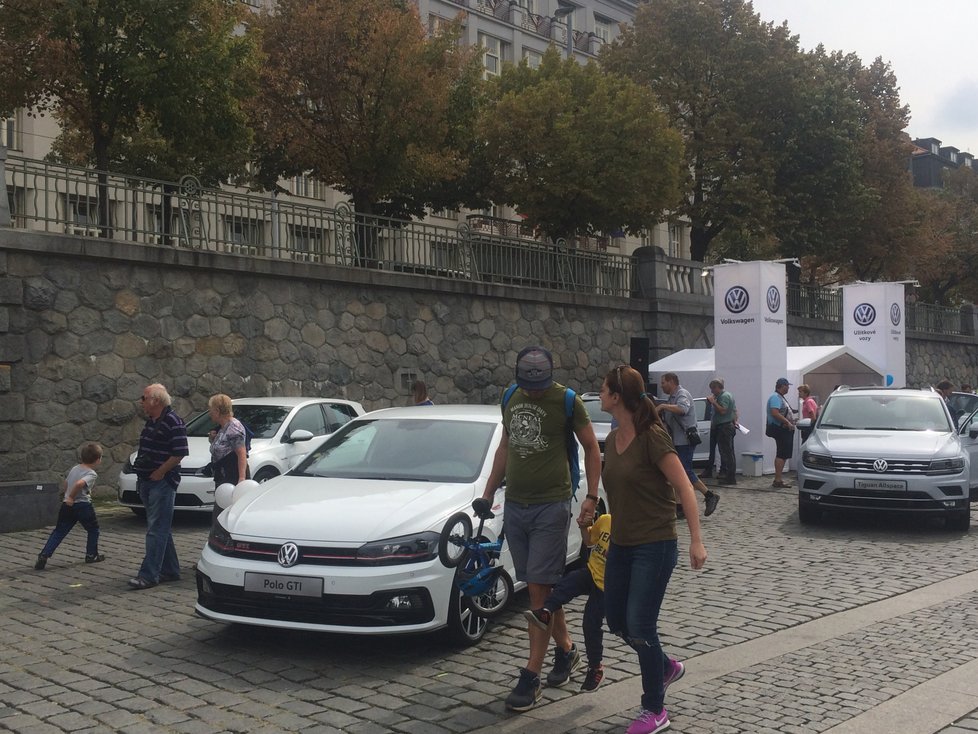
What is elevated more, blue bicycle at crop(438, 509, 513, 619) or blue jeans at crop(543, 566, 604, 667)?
blue bicycle at crop(438, 509, 513, 619)

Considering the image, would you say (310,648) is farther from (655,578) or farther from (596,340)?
(596,340)

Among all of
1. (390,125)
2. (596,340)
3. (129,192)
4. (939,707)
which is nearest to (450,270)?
(390,125)

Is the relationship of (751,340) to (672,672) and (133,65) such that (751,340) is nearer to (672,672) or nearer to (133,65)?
(133,65)

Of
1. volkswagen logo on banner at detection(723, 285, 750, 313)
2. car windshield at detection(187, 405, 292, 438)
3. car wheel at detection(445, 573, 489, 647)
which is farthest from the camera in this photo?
volkswagen logo on banner at detection(723, 285, 750, 313)

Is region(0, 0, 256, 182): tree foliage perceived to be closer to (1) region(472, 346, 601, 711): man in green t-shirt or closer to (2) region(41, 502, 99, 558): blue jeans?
(2) region(41, 502, 99, 558): blue jeans

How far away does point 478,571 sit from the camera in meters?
5.86

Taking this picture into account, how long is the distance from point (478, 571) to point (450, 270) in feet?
49.1

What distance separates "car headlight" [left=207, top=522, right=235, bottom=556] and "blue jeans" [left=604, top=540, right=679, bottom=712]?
249 cm

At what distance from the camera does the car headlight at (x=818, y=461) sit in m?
12.4

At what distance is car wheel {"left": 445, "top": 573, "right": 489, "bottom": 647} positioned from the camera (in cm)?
656

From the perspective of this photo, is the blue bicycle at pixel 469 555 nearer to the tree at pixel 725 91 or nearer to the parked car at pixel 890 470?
the parked car at pixel 890 470

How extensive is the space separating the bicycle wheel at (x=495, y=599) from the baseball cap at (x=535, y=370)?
1464 mm

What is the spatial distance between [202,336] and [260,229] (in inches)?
84.1

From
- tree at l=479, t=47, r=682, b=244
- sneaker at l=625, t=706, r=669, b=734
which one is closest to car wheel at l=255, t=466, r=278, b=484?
sneaker at l=625, t=706, r=669, b=734
